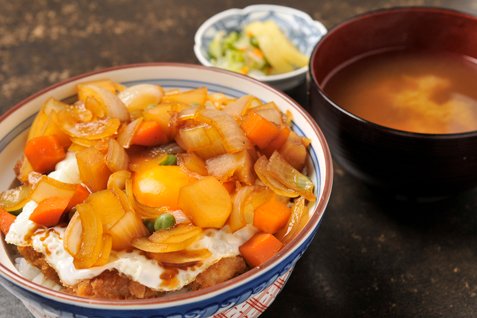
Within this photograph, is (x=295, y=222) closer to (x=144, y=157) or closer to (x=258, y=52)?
(x=144, y=157)

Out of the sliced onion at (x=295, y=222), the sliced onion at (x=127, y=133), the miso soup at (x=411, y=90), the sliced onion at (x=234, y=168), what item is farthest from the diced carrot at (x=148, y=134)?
the miso soup at (x=411, y=90)

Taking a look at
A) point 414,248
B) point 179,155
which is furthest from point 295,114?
point 414,248

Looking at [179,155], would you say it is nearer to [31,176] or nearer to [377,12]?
[31,176]

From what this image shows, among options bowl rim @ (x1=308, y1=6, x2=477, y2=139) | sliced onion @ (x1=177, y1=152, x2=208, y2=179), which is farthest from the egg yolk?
bowl rim @ (x1=308, y1=6, x2=477, y2=139)

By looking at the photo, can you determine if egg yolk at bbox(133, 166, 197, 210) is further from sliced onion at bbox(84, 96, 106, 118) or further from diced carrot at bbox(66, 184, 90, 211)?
sliced onion at bbox(84, 96, 106, 118)

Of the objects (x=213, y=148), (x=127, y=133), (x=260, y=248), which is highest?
(x=127, y=133)

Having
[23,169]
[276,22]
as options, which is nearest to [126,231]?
[23,169]

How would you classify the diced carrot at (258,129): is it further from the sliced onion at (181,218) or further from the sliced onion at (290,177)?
the sliced onion at (181,218)
